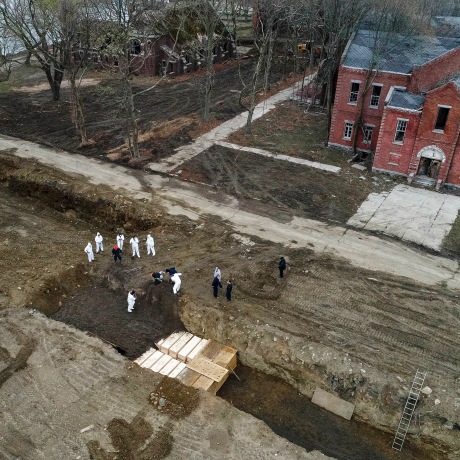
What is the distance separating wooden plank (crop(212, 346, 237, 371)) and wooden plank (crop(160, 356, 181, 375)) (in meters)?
1.46

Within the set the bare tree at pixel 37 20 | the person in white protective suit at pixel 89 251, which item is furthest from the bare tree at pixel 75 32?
the person in white protective suit at pixel 89 251

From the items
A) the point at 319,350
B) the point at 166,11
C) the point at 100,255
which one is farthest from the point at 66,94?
the point at 319,350

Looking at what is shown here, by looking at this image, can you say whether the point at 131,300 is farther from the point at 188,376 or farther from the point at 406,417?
the point at 406,417

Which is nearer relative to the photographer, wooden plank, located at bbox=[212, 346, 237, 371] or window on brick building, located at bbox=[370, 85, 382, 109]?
wooden plank, located at bbox=[212, 346, 237, 371]

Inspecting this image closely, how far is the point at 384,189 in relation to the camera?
99.4 feet

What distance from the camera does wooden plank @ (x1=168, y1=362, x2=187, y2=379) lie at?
56.0ft

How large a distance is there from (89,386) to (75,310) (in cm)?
521

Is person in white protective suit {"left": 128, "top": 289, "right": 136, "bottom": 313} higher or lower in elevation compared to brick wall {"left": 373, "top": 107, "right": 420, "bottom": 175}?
lower

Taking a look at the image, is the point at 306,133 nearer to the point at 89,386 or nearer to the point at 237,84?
the point at 237,84

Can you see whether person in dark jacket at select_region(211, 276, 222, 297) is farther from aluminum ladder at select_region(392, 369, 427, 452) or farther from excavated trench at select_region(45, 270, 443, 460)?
aluminum ladder at select_region(392, 369, 427, 452)

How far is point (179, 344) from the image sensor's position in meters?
18.6

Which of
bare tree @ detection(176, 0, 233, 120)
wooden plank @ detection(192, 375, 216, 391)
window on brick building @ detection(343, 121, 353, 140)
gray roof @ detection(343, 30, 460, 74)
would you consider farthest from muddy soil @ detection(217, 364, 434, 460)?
bare tree @ detection(176, 0, 233, 120)

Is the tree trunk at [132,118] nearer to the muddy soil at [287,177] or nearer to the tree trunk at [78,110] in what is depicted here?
the muddy soil at [287,177]

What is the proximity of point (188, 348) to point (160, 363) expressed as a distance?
4.45 ft
